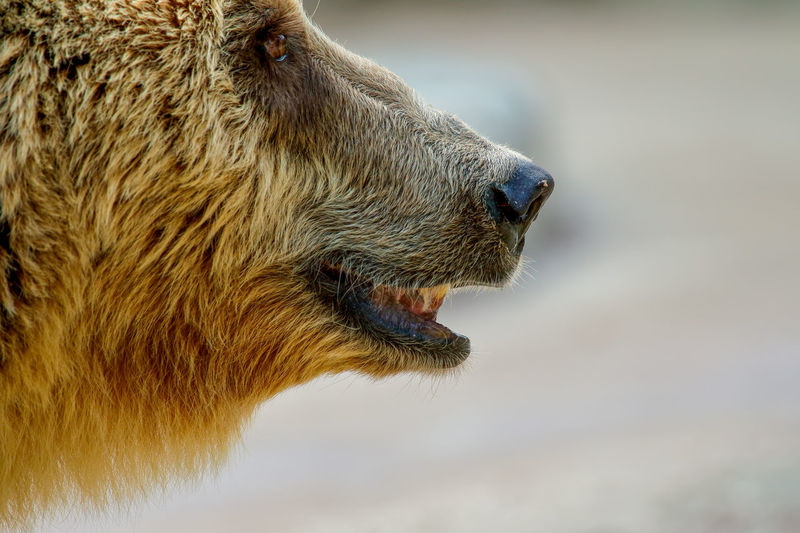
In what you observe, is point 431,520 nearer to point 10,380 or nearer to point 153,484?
point 153,484

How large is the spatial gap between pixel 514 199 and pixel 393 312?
473 millimetres

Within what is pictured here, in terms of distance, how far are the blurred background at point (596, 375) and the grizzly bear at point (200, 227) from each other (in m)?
0.41

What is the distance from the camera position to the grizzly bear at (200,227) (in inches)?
90.4

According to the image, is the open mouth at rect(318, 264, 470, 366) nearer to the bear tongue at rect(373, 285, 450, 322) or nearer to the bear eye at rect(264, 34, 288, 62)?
the bear tongue at rect(373, 285, 450, 322)

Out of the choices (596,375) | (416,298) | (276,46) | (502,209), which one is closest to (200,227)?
(276,46)

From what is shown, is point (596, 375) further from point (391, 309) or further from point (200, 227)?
point (200, 227)

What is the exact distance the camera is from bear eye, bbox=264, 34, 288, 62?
272 cm

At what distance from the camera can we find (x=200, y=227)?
2564 mm

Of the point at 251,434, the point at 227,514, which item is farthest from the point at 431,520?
the point at 251,434

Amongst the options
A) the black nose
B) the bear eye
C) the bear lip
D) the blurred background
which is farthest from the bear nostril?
the bear eye

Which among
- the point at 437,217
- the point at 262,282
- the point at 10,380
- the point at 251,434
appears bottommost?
the point at 10,380

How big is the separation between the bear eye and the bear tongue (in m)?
0.69

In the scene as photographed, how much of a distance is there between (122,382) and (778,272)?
8213mm

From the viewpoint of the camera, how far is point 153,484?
9.58 ft
